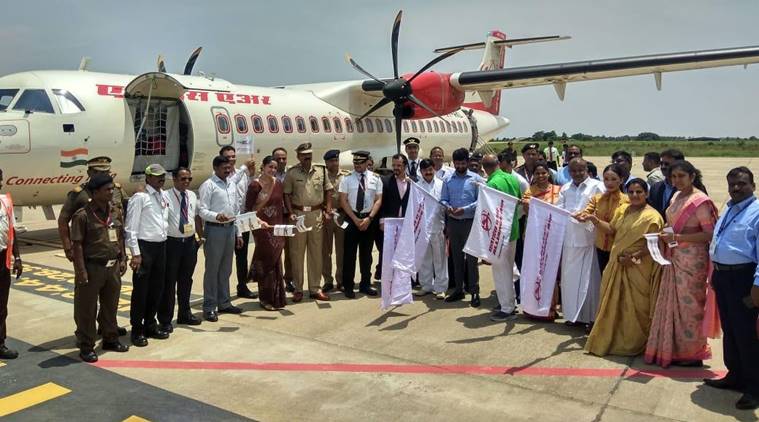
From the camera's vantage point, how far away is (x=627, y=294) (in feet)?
15.8

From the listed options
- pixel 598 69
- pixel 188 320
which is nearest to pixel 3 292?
pixel 188 320

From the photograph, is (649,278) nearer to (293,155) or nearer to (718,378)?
(718,378)

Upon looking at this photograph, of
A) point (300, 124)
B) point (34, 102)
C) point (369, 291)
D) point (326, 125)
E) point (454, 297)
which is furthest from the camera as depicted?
point (326, 125)

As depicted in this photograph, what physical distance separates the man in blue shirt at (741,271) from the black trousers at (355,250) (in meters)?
4.04

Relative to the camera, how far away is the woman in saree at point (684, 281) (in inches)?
169

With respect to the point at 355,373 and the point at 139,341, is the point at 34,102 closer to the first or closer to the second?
the point at 139,341

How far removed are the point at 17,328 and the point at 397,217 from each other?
4246mm

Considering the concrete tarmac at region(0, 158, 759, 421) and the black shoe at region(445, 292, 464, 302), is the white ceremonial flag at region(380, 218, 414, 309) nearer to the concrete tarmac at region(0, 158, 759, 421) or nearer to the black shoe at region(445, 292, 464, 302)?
the concrete tarmac at region(0, 158, 759, 421)

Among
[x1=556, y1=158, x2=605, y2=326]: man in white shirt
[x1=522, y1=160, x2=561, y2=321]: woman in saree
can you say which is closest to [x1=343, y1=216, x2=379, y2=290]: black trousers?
[x1=522, y1=160, x2=561, y2=321]: woman in saree

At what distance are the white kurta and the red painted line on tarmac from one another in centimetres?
95

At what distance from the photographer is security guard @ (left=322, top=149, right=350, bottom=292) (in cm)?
707

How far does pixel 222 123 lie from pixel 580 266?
846 centimetres

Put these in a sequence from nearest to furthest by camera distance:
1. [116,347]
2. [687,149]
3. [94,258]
Answer: [94,258] < [116,347] < [687,149]

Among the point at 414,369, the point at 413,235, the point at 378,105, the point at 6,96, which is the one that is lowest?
the point at 414,369
